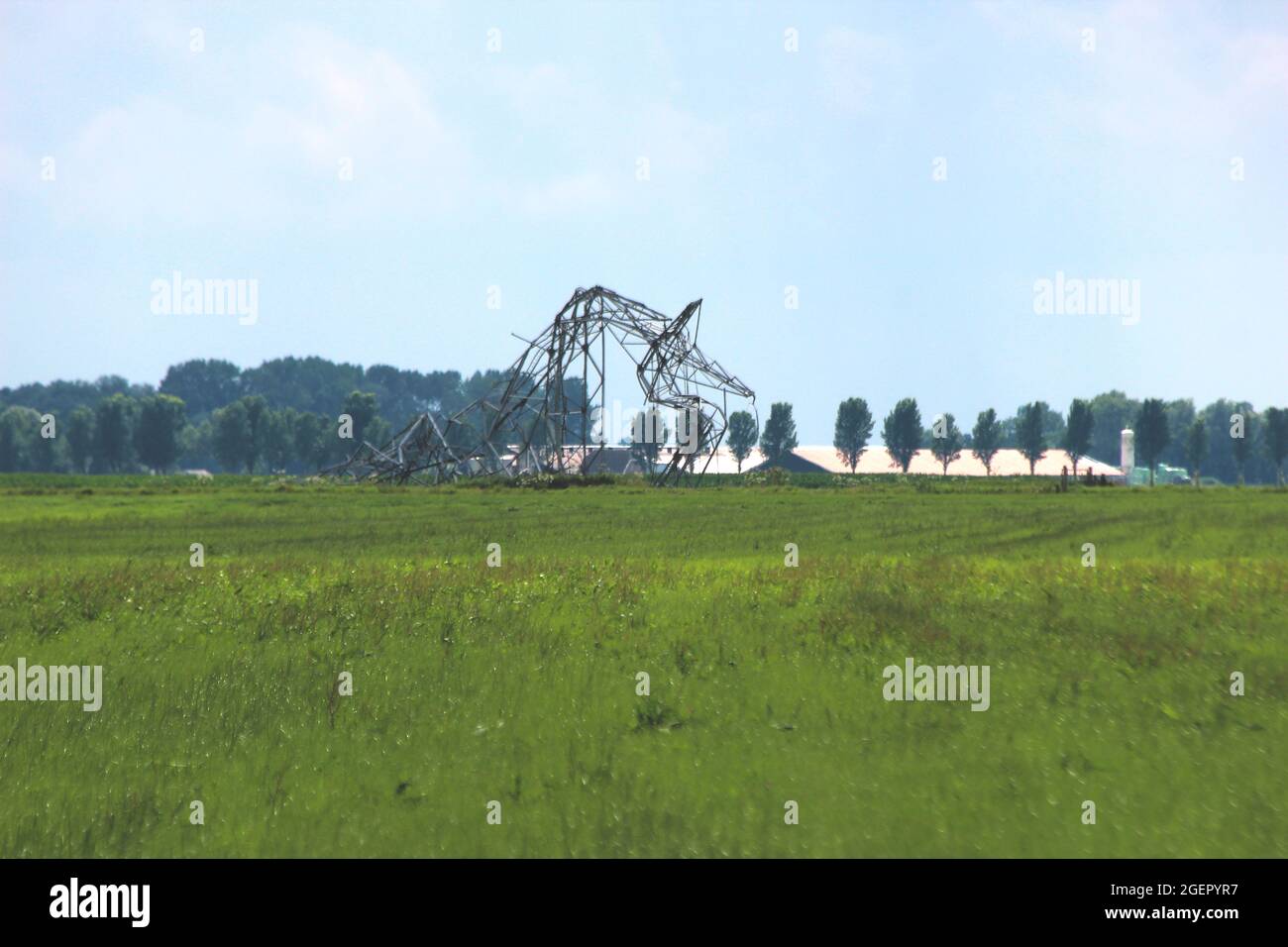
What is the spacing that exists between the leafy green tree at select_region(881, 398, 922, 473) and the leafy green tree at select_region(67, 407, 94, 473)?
118 m

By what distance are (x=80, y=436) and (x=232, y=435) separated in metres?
22.3

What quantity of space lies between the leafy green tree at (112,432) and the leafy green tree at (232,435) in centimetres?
1199

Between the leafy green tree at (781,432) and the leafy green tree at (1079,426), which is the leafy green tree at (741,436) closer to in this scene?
the leafy green tree at (781,432)

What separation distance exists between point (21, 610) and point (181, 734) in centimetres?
979

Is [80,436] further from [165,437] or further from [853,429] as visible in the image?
[853,429]

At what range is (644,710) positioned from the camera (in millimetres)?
11617

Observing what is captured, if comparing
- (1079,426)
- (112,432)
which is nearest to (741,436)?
(1079,426)

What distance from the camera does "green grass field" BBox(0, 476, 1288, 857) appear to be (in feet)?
27.5

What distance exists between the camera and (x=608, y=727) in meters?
11.0

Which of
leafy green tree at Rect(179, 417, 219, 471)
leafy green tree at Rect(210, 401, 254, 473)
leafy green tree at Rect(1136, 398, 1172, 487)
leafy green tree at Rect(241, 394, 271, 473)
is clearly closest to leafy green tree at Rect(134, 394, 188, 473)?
leafy green tree at Rect(210, 401, 254, 473)

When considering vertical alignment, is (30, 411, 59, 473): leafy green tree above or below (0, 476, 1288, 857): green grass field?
above

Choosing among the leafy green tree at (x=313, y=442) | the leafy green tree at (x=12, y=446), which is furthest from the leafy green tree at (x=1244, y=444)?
the leafy green tree at (x=12, y=446)

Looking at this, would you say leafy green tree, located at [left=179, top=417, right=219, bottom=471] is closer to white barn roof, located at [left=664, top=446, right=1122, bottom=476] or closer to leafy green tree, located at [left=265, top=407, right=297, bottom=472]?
leafy green tree, located at [left=265, top=407, right=297, bottom=472]
